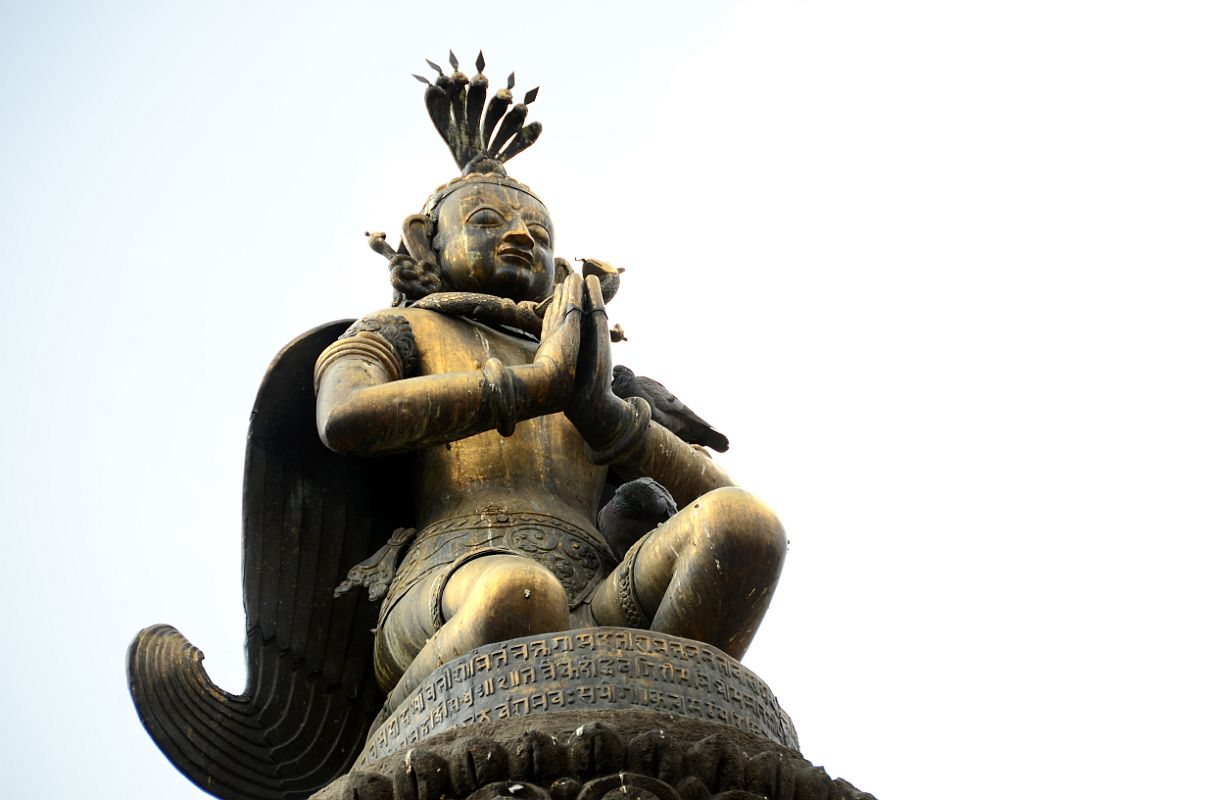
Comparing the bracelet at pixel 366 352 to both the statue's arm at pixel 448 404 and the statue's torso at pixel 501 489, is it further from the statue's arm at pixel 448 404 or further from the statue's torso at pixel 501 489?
the statue's arm at pixel 448 404

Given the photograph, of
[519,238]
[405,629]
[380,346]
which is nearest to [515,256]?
[519,238]

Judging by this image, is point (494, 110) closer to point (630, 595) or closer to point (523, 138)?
point (523, 138)

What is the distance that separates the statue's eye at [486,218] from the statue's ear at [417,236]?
0.25 metres

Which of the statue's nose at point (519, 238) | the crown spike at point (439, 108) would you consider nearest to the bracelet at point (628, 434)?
the statue's nose at point (519, 238)

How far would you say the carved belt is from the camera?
7445 mm

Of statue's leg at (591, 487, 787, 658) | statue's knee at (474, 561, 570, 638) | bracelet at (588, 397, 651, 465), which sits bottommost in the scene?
statue's knee at (474, 561, 570, 638)

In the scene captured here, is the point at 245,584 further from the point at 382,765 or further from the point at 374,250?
the point at 382,765

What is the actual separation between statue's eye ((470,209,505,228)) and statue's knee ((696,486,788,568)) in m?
2.40

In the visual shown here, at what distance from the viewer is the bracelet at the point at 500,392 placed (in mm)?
7211

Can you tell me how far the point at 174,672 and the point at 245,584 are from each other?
466 millimetres

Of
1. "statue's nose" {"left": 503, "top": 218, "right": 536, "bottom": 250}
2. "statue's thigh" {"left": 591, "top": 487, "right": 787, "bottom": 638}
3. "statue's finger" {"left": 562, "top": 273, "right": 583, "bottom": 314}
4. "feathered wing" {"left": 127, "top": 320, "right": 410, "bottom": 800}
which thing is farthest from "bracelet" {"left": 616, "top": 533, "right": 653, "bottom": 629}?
"statue's nose" {"left": 503, "top": 218, "right": 536, "bottom": 250}

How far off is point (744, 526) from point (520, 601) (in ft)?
2.66

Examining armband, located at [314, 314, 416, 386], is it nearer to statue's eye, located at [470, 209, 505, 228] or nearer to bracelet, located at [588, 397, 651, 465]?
statue's eye, located at [470, 209, 505, 228]

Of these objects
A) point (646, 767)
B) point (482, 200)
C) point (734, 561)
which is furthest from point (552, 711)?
point (482, 200)
